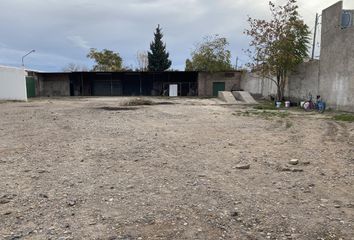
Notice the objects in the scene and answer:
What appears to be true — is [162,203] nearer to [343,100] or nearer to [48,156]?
[48,156]

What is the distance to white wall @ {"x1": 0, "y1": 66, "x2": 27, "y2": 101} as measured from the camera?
28.4m

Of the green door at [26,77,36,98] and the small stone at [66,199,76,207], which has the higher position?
the green door at [26,77,36,98]

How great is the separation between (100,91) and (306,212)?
42.3m

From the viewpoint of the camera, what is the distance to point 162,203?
13.8 feet

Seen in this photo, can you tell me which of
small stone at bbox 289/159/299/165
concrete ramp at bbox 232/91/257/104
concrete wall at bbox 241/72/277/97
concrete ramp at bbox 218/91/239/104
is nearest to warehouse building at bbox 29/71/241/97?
concrete wall at bbox 241/72/277/97

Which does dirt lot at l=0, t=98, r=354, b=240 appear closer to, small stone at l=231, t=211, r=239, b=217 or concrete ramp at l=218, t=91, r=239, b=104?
small stone at l=231, t=211, r=239, b=217

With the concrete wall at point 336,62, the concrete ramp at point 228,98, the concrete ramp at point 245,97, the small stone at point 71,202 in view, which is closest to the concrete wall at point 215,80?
the concrete ramp at point 245,97

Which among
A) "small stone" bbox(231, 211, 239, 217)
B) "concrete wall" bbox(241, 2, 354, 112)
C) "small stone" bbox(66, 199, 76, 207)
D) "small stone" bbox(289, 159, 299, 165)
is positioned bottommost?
"small stone" bbox(231, 211, 239, 217)

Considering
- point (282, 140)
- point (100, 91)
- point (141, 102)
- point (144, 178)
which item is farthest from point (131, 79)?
point (144, 178)

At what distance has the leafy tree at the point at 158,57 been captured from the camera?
51.6 meters

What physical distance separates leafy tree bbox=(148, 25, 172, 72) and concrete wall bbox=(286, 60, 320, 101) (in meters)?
29.4

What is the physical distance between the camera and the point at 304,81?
71.2 ft

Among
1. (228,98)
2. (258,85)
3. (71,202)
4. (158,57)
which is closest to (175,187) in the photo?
(71,202)

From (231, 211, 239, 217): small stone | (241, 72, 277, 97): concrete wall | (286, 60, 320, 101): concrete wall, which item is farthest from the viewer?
(241, 72, 277, 97): concrete wall
